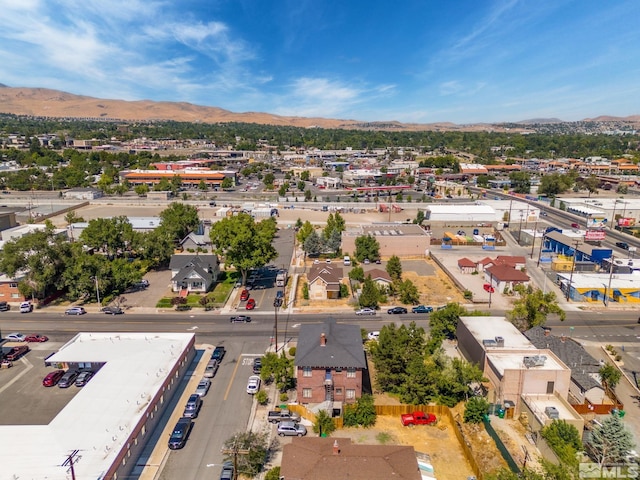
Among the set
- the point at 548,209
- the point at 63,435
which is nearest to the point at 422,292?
the point at 63,435

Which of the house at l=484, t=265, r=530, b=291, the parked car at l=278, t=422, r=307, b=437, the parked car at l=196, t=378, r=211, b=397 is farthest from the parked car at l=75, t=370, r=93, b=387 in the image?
the house at l=484, t=265, r=530, b=291

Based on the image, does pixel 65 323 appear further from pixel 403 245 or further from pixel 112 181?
pixel 112 181

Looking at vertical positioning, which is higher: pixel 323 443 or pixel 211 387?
pixel 323 443

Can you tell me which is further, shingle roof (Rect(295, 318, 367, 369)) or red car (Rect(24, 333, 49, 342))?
red car (Rect(24, 333, 49, 342))

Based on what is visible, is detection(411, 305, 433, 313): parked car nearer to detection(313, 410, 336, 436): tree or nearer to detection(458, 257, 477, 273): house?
detection(458, 257, 477, 273): house

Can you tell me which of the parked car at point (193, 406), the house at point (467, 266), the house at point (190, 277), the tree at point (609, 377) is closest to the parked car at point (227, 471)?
the parked car at point (193, 406)

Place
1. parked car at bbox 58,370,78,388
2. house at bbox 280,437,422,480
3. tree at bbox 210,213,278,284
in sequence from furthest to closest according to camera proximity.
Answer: tree at bbox 210,213,278,284 → parked car at bbox 58,370,78,388 → house at bbox 280,437,422,480

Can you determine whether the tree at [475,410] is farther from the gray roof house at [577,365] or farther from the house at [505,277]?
the house at [505,277]
